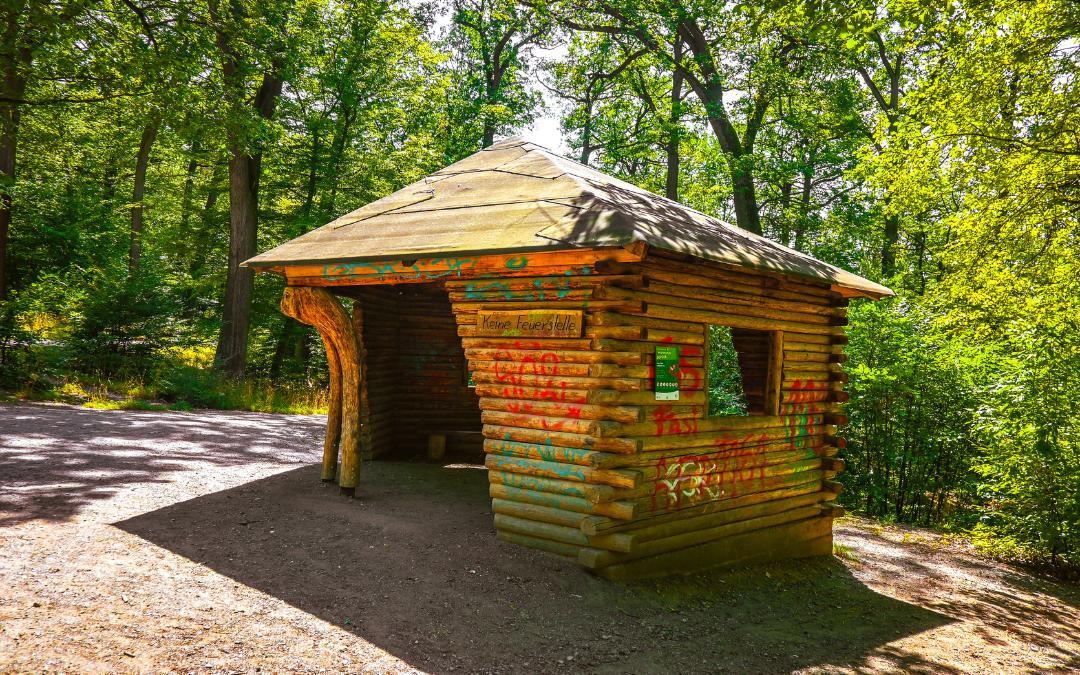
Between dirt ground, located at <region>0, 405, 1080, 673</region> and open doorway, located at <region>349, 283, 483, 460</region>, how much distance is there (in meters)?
1.84

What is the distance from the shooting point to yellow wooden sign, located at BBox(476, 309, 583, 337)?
6328 mm

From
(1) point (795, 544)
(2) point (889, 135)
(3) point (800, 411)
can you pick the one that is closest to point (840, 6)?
(3) point (800, 411)

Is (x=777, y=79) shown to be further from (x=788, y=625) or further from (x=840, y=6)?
(x=788, y=625)

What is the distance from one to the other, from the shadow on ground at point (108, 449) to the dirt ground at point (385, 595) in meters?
0.06

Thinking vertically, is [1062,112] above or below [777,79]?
below

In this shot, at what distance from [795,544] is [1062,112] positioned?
6.98 m

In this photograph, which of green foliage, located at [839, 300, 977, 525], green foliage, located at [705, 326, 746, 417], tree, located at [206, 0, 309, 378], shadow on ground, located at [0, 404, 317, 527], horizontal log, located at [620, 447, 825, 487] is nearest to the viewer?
horizontal log, located at [620, 447, 825, 487]

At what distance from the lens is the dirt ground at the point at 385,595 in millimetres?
4598

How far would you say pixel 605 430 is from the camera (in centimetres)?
614

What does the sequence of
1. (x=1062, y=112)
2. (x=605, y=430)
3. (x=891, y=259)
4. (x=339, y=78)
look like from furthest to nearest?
(x=891, y=259) → (x=339, y=78) → (x=1062, y=112) → (x=605, y=430)

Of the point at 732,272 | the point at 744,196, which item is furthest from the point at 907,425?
the point at 744,196

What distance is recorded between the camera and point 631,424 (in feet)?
20.6

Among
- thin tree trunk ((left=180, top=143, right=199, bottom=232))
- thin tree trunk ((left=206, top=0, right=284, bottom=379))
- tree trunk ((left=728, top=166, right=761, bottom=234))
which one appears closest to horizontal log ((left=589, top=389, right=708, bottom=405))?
tree trunk ((left=728, top=166, right=761, bottom=234))

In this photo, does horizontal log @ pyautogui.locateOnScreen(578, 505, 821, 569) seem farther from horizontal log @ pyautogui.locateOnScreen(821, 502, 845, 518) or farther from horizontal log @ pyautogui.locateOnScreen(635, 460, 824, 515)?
horizontal log @ pyautogui.locateOnScreen(635, 460, 824, 515)
